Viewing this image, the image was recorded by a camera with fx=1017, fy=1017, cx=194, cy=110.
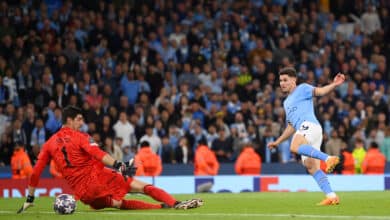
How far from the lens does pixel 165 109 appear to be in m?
28.3

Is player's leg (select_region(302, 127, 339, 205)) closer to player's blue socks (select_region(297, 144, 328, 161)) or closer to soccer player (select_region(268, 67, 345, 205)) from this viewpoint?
soccer player (select_region(268, 67, 345, 205))

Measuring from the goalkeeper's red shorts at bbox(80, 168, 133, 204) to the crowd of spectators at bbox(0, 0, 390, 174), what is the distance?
37.6ft

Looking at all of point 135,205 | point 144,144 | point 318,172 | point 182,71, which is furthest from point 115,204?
point 182,71

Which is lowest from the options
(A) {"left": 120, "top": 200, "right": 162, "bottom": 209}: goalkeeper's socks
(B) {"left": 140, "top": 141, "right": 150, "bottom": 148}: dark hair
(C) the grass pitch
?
(C) the grass pitch

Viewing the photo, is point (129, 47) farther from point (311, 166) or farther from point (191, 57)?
point (311, 166)

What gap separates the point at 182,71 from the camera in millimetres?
29953

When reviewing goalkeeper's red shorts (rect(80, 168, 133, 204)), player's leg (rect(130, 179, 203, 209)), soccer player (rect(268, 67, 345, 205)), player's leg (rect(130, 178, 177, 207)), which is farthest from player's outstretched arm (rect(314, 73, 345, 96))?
goalkeeper's red shorts (rect(80, 168, 133, 204))

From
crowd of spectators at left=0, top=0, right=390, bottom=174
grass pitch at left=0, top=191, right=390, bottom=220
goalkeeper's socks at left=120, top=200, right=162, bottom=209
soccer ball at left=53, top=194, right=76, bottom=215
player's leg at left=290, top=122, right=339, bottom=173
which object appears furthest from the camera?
crowd of spectators at left=0, top=0, right=390, bottom=174

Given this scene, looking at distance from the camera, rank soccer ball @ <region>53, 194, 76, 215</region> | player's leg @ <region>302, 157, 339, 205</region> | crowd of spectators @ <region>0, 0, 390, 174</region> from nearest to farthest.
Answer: soccer ball @ <region>53, 194, 76, 215</region>, player's leg @ <region>302, 157, 339, 205</region>, crowd of spectators @ <region>0, 0, 390, 174</region>

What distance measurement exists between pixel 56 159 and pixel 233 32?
17.1 meters

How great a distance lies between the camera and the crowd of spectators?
89.7 ft

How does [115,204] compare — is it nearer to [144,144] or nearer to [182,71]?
[144,144]

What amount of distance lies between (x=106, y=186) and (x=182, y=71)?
1538 cm

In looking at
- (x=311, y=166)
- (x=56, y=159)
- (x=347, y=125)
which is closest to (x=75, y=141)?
(x=56, y=159)
